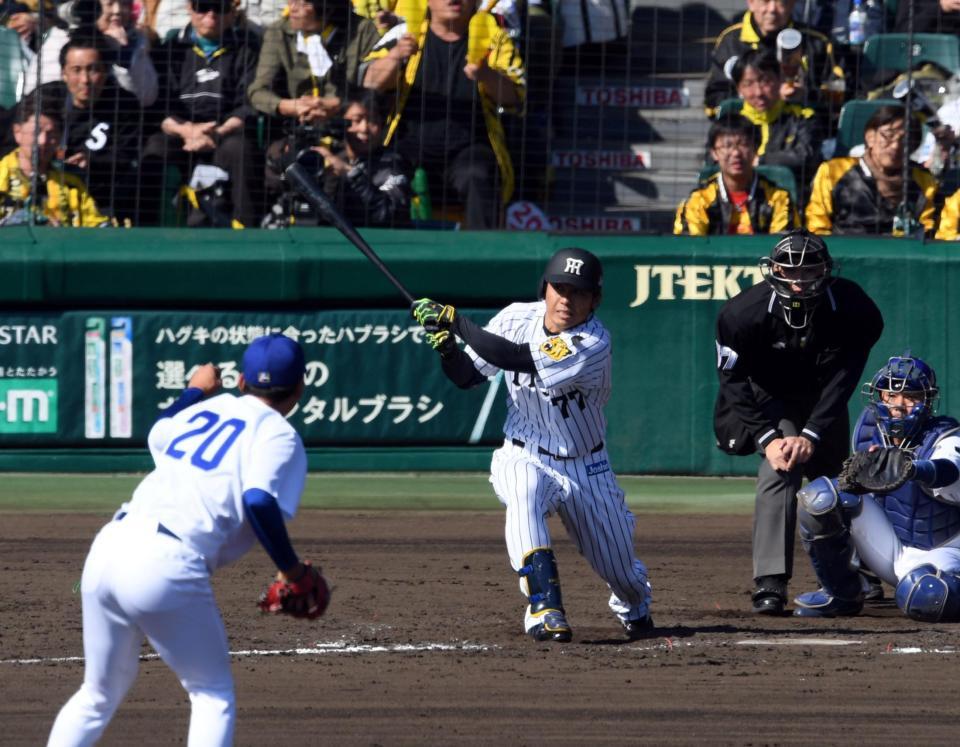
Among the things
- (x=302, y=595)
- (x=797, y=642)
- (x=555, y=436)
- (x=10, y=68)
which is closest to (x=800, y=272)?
(x=555, y=436)

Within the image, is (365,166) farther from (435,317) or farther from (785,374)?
(435,317)

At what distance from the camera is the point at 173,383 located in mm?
11883

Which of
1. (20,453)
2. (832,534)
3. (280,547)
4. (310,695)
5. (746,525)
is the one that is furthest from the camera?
(20,453)

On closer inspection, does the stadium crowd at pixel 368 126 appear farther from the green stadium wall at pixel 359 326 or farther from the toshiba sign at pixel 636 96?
the green stadium wall at pixel 359 326

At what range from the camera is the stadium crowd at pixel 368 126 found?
470 inches

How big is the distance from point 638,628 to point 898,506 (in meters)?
1.36

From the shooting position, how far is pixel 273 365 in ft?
15.3

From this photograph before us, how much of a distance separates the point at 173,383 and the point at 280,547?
7.68 m

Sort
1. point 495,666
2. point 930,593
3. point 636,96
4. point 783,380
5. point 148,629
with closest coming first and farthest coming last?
1. point 148,629
2. point 495,666
3. point 930,593
4. point 783,380
5. point 636,96

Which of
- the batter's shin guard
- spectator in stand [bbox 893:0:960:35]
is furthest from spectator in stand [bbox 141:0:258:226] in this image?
the batter's shin guard

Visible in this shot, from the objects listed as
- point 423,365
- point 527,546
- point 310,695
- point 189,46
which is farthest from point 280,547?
point 189,46

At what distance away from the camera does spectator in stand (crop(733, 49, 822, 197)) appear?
12328mm

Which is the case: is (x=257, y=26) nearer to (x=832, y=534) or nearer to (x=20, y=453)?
(x=20, y=453)

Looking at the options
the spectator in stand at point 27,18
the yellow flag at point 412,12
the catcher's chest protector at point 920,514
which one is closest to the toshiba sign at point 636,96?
the yellow flag at point 412,12
